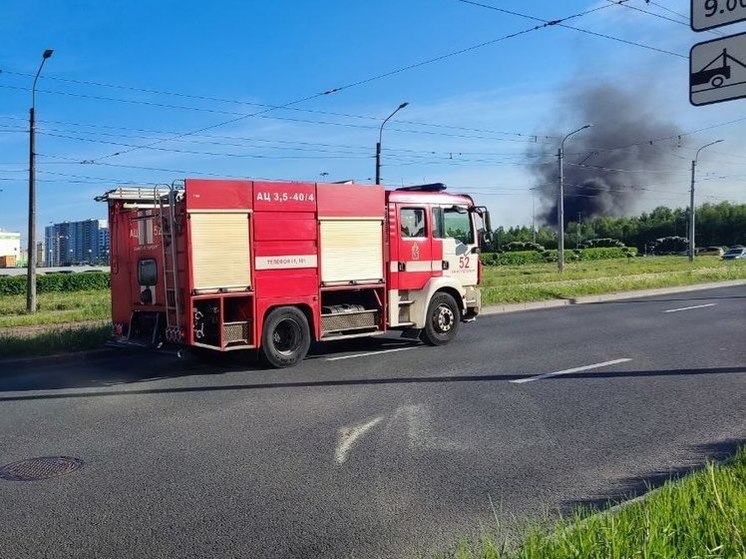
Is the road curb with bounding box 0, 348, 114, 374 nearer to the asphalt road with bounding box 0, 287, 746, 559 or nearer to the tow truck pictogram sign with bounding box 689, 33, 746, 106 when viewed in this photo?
the asphalt road with bounding box 0, 287, 746, 559

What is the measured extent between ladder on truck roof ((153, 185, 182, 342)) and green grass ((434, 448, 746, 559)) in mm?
6837

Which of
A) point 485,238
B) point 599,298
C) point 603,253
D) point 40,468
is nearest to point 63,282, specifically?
point 599,298

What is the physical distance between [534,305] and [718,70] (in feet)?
55.4

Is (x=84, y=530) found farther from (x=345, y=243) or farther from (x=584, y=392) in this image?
(x=345, y=243)

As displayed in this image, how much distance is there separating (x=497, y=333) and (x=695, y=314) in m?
6.28

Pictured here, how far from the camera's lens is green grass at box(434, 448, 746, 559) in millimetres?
3383

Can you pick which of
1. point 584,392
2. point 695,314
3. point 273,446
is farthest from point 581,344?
point 273,446

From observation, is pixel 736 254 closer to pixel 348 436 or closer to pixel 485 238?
pixel 485 238

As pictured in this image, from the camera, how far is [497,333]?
14930mm

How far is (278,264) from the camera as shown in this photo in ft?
35.3

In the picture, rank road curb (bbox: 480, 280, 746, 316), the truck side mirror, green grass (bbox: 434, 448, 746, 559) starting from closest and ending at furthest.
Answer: green grass (bbox: 434, 448, 746, 559) → the truck side mirror → road curb (bbox: 480, 280, 746, 316)

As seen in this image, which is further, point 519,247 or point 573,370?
point 519,247

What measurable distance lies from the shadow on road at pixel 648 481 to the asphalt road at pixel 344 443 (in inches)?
1.2

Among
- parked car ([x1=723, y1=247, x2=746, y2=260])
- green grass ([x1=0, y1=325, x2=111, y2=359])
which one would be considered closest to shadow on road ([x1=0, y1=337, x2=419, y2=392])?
green grass ([x1=0, y1=325, x2=111, y2=359])
